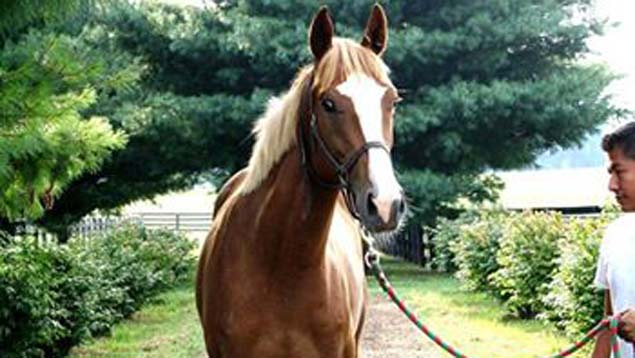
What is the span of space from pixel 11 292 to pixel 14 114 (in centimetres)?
233

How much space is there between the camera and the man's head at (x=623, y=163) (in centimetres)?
306

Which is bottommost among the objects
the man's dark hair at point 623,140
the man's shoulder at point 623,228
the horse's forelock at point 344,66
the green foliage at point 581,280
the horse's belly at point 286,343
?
the green foliage at point 581,280

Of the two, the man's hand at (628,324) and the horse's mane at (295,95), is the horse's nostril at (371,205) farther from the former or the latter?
the man's hand at (628,324)

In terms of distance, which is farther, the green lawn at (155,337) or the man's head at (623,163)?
the green lawn at (155,337)

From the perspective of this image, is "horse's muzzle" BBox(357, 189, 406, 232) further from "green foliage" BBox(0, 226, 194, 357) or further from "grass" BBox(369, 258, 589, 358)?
"grass" BBox(369, 258, 589, 358)

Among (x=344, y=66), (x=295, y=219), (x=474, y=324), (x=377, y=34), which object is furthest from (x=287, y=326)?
(x=474, y=324)

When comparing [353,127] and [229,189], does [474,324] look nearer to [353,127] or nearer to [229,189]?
[229,189]

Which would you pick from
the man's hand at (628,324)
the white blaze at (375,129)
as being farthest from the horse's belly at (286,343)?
the man's hand at (628,324)

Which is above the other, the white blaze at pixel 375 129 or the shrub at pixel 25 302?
the white blaze at pixel 375 129

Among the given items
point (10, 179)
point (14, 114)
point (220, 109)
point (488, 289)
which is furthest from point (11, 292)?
point (220, 109)

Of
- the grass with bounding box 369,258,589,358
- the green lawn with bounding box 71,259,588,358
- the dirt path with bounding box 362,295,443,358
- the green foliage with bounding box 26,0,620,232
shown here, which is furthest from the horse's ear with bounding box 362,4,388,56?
the green foliage with bounding box 26,0,620,232

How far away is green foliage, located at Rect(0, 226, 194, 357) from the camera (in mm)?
7492

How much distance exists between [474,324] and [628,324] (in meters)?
9.25

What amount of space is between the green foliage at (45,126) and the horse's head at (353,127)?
210 centimetres
